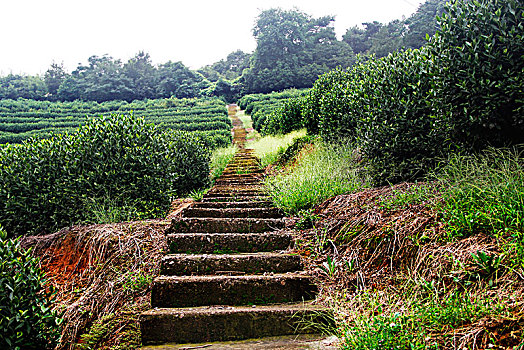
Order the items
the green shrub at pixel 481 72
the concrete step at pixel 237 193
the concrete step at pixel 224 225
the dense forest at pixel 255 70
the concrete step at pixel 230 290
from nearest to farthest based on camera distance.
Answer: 1. the concrete step at pixel 230 290
2. the green shrub at pixel 481 72
3. the concrete step at pixel 224 225
4. the concrete step at pixel 237 193
5. the dense forest at pixel 255 70

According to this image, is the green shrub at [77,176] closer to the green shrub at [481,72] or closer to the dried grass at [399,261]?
the dried grass at [399,261]

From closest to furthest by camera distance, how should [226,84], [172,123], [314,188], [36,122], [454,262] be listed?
[454,262] → [314,188] → [172,123] → [36,122] → [226,84]

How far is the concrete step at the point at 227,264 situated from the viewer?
2.71 m

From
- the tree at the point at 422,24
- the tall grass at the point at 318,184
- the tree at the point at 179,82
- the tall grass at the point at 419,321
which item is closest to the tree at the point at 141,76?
the tree at the point at 179,82

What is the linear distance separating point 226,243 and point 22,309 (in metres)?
1.66

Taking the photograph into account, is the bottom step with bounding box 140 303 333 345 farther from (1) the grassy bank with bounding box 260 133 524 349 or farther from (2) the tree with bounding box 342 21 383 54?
(2) the tree with bounding box 342 21 383 54

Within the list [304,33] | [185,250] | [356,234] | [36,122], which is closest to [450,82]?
[356,234]

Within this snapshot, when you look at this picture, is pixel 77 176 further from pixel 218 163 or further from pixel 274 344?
pixel 218 163

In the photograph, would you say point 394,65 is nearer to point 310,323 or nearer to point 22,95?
point 310,323

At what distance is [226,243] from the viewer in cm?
308

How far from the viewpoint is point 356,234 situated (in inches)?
108

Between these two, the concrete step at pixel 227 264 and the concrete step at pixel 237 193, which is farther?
the concrete step at pixel 237 193

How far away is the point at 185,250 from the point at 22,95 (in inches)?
1673

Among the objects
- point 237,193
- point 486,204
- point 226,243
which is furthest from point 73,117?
point 486,204
